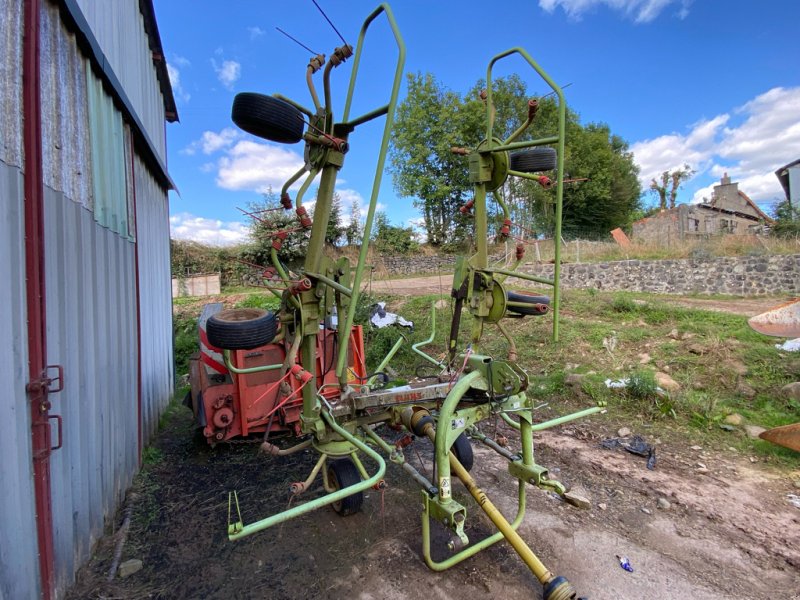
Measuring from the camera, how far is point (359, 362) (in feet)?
16.5

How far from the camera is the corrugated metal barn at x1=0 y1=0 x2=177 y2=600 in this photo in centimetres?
203

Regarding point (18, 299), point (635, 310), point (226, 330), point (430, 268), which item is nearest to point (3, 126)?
point (18, 299)

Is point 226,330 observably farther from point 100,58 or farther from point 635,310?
point 635,310

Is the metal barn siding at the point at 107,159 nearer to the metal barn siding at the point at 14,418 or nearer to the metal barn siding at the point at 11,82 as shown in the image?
the metal barn siding at the point at 11,82

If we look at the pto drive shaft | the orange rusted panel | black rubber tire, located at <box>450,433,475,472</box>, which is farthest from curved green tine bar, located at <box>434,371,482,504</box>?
the orange rusted panel

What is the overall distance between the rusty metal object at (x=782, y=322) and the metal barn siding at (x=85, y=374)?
6.38 meters

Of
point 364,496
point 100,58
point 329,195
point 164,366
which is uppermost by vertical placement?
point 100,58

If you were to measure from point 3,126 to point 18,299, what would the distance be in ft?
2.72

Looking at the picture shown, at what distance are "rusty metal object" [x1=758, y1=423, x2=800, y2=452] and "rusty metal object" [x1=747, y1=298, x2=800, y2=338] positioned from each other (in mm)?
1060

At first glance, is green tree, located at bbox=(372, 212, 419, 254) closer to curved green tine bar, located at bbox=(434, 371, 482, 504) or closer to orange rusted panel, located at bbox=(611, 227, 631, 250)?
orange rusted panel, located at bbox=(611, 227, 631, 250)

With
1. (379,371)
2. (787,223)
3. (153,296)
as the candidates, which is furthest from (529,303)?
(787,223)

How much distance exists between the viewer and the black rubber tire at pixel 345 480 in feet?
10.7

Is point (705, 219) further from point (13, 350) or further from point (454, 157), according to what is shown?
point (13, 350)

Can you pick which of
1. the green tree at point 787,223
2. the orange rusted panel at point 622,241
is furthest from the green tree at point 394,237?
the green tree at point 787,223
